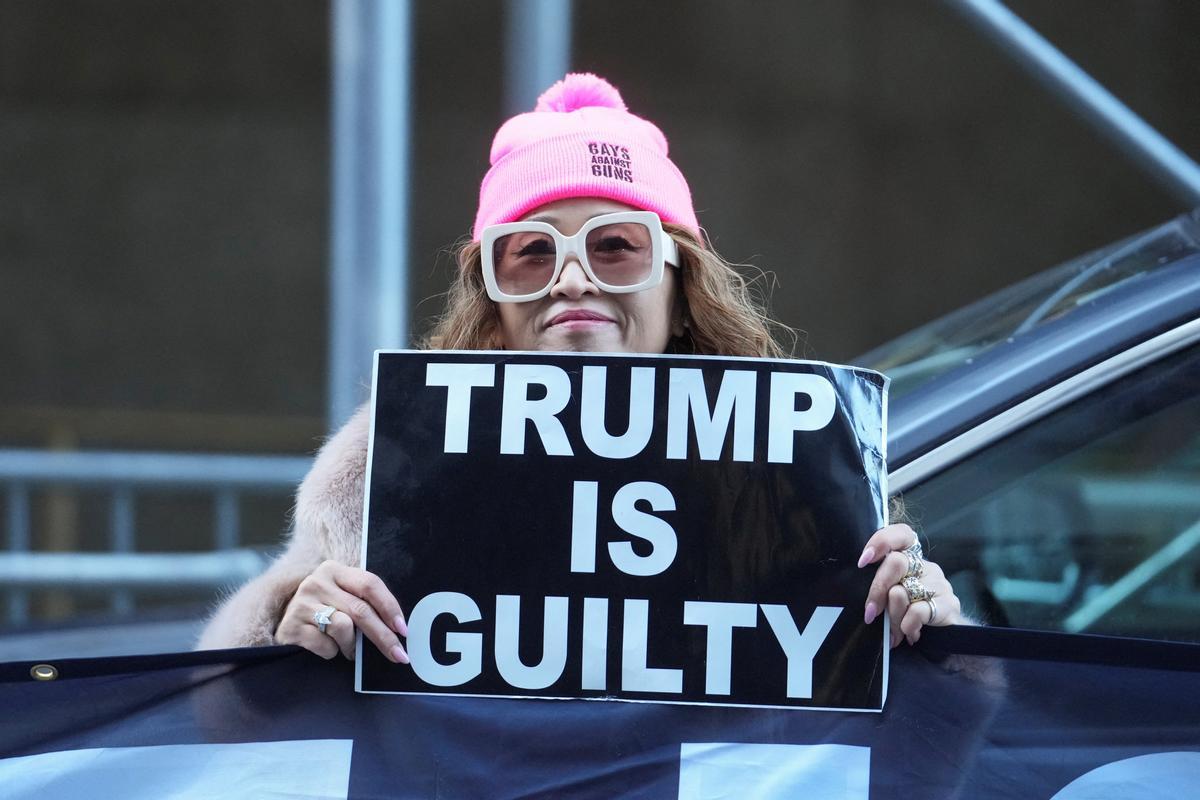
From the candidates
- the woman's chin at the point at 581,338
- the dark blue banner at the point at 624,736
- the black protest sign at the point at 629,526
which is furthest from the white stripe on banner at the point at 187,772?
the woman's chin at the point at 581,338

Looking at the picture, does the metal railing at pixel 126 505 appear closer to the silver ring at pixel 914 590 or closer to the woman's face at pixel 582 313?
the woman's face at pixel 582 313

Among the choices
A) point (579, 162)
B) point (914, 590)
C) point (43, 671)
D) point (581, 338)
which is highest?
point (579, 162)

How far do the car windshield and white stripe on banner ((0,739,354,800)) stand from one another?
1.12 metres

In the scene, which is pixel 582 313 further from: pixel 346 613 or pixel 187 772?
pixel 187 772

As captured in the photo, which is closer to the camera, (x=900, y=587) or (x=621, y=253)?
(x=900, y=587)

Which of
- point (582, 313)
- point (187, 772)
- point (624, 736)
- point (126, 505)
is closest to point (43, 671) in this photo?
point (187, 772)

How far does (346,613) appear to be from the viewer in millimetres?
1711

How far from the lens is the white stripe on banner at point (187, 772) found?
1.74 metres

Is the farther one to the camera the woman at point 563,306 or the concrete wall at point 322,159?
the concrete wall at point 322,159

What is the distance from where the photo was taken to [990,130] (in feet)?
30.9

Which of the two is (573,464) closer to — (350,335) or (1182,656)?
(1182,656)

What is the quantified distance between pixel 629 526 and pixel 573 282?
1.18ft

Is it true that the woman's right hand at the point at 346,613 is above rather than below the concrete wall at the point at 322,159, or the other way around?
below

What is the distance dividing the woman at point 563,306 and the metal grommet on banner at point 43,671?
0.79ft
